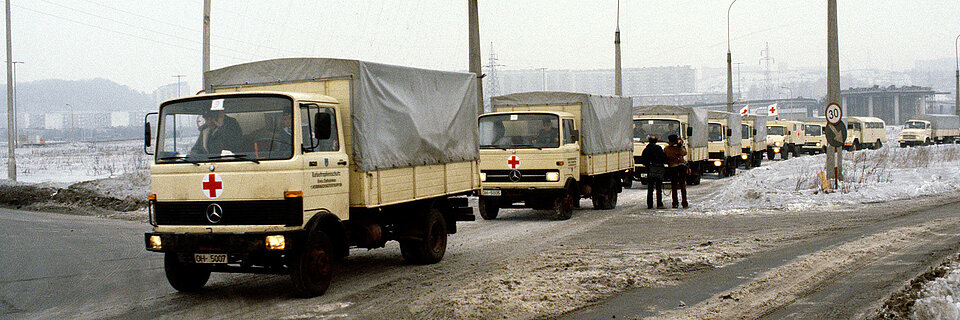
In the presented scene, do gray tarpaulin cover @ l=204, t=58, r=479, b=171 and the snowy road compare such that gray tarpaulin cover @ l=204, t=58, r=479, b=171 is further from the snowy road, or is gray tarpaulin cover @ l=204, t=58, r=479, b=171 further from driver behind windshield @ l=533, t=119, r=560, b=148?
driver behind windshield @ l=533, t=119, r=560, b=148

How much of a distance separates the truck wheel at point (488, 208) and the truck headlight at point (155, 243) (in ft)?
30.1

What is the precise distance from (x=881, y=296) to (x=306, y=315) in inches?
211

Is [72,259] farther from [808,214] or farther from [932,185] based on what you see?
[932,185]

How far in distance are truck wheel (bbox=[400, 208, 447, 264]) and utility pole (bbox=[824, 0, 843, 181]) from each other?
540 inches

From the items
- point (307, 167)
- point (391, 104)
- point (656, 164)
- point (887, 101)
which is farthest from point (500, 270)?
point (887, 101)

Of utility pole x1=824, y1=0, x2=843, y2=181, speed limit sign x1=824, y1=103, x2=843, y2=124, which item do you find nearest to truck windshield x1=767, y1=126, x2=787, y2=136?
utility pole x1=824, y1=0, x2=843, y2=181

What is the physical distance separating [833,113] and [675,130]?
6189 millimetres

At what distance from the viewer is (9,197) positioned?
2395 centimetres

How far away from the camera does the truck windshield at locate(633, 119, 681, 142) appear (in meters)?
26.1

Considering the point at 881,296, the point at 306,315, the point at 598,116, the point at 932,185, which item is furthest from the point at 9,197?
the point at 932,185

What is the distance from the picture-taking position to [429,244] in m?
10.9

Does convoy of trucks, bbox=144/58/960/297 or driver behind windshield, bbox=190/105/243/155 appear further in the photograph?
driver behind windshield, bbox=190/105/243/155

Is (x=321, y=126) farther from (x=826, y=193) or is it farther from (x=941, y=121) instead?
(x=941, y=121)

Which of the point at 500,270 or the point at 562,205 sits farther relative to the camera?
the point at 562,205
